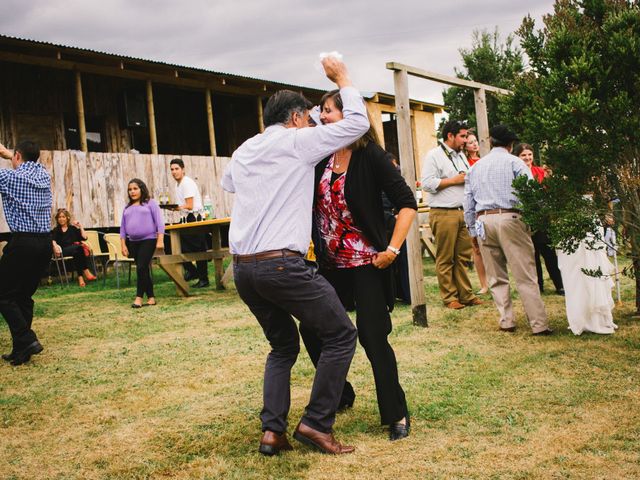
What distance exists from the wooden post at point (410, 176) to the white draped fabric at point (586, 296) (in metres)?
1.44

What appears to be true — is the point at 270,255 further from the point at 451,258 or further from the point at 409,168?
the point at 451,258

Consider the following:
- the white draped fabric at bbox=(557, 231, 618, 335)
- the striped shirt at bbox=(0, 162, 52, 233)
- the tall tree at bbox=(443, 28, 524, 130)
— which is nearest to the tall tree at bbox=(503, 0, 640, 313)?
the white draped fabric at bbox=(557, 231, 618, 335)

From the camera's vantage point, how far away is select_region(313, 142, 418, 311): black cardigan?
150 inches

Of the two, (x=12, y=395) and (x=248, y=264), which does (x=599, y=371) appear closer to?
(x=248, y=264)

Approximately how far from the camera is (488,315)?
7625mm

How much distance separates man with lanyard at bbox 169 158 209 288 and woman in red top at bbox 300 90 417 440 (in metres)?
7.55

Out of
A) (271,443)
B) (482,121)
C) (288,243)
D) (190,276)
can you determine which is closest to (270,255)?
(288,243)

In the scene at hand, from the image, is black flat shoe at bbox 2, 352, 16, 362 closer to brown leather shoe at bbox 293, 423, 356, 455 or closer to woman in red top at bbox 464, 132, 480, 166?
brown leather shoe at bbox 293, 423, 356, 455

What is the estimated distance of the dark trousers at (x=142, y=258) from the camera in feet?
31.8

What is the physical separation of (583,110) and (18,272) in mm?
5097

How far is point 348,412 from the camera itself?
14.2 feet

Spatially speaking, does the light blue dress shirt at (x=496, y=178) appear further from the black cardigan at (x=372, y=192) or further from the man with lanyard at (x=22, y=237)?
the man with lanyard at (x=22, y=237)

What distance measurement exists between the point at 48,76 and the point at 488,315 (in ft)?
44.0

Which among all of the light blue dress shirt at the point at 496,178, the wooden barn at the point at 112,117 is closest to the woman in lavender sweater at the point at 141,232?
the wooden barn at the point at 112,117
